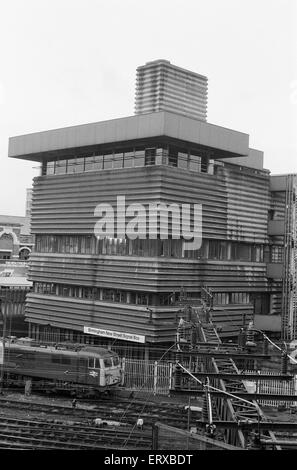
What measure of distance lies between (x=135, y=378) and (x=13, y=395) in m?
6.71

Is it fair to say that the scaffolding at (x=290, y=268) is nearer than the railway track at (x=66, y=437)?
No

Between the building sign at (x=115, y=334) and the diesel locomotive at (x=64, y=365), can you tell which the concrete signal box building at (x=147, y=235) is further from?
the diesel locomotive at (x=64, y=365)

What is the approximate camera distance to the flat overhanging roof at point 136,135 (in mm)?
31594

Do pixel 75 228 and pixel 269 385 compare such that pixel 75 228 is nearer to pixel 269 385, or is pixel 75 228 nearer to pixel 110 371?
pixel 110 371

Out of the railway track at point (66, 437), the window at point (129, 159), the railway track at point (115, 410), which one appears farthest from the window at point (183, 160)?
the railway track at point (66, 437)

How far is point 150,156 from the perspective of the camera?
33.3 m

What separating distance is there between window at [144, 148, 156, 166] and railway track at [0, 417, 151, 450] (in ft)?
52.7

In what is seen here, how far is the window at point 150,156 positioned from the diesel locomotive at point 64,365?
1110 cm

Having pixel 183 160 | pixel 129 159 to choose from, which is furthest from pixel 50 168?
pixel 183 160

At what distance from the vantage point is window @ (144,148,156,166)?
33.1 meters

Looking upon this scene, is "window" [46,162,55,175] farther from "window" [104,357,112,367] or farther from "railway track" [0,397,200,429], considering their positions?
"railway track" [0,397,200,429]

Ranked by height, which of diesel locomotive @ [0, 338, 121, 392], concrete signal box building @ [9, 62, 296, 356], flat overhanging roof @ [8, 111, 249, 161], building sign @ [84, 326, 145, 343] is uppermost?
flat overhanging roof @ [8, 111, 249, 161]

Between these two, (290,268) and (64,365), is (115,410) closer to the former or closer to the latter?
(64,365)

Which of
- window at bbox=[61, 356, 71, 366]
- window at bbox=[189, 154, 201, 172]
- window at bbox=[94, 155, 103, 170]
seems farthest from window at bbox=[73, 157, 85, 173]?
window at bbox=[61, 356, 71, 366]
